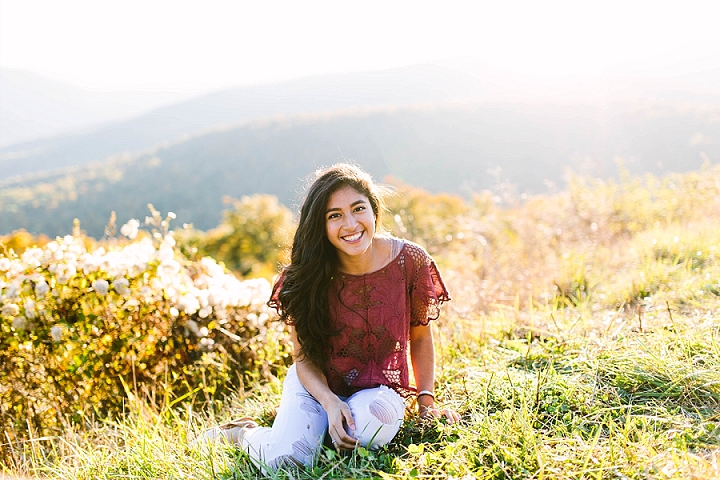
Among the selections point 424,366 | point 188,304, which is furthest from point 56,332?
point 424,366

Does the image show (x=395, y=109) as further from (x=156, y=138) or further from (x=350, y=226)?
(x=156, y=138)

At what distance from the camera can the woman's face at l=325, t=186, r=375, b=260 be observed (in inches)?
92.5

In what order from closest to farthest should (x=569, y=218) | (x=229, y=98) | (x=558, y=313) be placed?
(x=558, y=313) → (x=569, y=218) → (x=229, y=98)

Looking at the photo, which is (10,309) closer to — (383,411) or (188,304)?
(188,304)

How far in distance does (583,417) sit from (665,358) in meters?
0.56

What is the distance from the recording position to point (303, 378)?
7.97ft

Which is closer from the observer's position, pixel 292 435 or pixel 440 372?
pixel 292 435

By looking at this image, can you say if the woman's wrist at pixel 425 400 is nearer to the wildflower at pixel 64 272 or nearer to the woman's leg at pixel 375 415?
→ the woman's leg at pixel 375 415

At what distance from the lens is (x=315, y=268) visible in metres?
2.43

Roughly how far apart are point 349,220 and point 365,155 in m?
60.7

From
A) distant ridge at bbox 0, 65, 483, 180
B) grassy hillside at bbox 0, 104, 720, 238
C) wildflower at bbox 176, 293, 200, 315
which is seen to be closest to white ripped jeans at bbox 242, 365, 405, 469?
wildflower at bbox 176, 293, 200, 315

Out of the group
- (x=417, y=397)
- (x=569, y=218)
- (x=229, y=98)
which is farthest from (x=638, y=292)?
(x=229, y=98)

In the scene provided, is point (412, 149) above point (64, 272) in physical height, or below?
above

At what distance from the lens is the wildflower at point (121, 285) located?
293 cm
